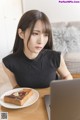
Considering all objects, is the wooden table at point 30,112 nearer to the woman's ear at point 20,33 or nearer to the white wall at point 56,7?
the woman's ear at point 20,33

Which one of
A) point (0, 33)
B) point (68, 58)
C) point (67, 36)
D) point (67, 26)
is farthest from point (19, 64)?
point (0, 33)

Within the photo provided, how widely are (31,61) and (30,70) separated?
0.05 m

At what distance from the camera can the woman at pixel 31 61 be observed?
1.15m

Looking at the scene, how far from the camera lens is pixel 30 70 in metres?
1.23

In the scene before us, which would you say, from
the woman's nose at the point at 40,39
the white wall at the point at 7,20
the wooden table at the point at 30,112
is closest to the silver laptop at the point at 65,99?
the wooden table at the point at 30,112

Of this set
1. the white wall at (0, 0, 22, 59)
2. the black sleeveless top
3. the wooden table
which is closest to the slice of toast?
the wooden table

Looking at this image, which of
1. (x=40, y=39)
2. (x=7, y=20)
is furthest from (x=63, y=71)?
(x=7, y=20)

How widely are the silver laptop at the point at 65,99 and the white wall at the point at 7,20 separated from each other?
3.35m

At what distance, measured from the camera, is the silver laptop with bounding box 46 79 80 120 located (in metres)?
0.69

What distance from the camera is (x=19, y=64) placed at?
1.24 m

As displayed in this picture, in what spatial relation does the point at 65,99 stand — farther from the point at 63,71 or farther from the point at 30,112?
the point at 63,71

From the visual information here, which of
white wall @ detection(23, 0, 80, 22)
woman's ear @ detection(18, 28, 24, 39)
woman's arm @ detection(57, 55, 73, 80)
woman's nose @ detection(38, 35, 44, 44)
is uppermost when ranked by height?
white wall @ detection(23, 0, 80, 22)

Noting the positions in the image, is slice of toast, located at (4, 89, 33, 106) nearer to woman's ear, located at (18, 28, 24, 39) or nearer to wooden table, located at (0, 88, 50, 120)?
A: wooden table, located at (0, 88, 50, 120)

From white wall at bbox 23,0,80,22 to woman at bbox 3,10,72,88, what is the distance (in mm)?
2786
